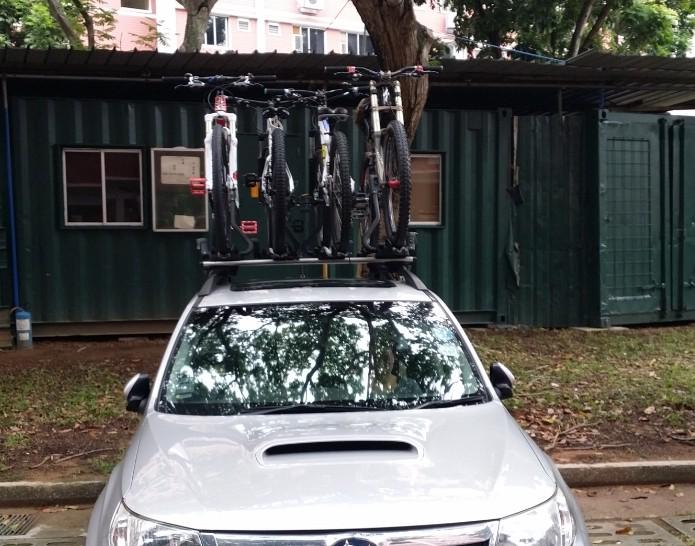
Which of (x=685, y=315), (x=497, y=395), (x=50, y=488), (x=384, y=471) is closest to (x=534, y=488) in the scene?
(x=384, y=471)

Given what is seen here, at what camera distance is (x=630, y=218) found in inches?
414

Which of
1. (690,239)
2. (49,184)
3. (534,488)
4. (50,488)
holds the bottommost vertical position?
(50,488)

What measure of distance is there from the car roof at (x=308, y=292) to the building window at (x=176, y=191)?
5464mm

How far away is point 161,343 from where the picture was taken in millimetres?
9266

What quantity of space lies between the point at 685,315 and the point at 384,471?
9.49 m

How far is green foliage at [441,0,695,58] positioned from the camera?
1538 cm

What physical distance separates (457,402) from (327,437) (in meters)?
0.77

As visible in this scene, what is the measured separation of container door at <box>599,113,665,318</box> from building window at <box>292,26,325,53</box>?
2779 cm

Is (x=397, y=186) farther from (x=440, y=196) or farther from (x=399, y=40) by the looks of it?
(x=440, y=196)

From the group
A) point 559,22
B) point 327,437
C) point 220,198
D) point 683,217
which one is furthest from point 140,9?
point 327,437

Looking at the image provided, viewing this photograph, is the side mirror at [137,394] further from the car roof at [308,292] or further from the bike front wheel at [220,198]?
the bike front wheel at [220,198]

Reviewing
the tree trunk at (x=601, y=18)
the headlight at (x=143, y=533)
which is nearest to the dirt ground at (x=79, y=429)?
the headlight at (x=143, y=533)

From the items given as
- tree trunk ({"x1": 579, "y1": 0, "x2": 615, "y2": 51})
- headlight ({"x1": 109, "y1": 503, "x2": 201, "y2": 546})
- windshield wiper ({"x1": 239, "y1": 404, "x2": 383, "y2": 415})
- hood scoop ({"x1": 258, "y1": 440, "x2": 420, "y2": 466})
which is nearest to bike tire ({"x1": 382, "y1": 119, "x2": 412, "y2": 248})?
windshield wiper ({"x1": 239, "y1": 404, "x2": 383, "y2": 415})

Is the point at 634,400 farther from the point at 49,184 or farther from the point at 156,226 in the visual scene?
the point at 49,184
